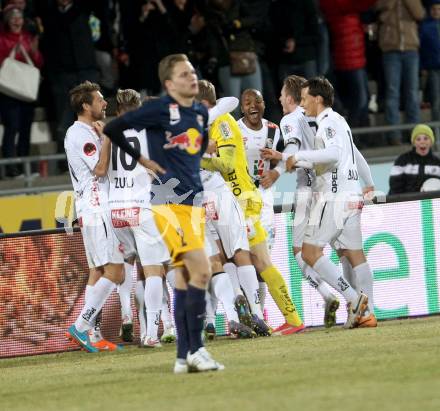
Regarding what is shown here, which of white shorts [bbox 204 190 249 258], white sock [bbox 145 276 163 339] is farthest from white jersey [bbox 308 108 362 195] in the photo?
white sock [bbox 145 276 163 339]

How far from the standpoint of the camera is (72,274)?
1238 cm

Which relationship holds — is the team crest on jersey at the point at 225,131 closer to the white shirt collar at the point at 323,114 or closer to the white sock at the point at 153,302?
the white shirt collar at the point at 323,114

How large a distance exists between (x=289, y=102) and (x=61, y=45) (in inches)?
171

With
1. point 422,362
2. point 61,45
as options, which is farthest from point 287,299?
point 61,45

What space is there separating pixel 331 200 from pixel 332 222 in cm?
19

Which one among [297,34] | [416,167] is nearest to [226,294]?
[416,167]

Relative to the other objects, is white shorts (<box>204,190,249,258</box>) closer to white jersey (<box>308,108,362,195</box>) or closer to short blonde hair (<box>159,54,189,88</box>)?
white jersey (<box>308,108,362,195</box>)

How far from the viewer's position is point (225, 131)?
1174 centimetres

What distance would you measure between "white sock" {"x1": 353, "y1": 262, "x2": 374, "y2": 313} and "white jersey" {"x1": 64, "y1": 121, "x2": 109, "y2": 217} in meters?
2.34

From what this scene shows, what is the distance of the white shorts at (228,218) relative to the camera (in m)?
11.8

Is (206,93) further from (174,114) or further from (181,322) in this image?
(181,322)

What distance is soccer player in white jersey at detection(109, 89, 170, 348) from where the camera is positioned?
1148 cm

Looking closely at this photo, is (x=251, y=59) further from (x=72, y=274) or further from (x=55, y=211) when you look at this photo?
(x=72, y=274)

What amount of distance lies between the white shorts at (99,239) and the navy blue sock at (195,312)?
2.90m
